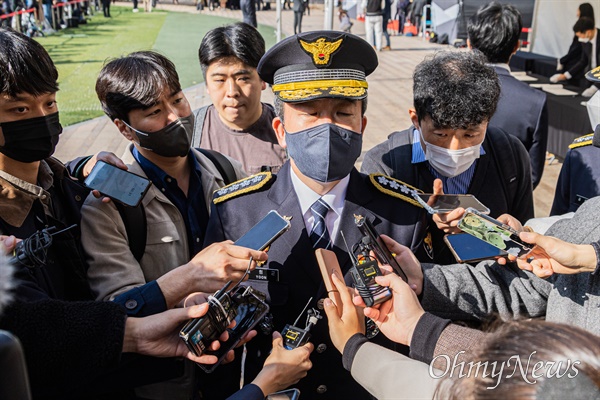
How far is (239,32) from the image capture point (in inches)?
131

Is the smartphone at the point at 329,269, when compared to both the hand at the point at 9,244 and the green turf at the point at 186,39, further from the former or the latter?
the green turf at the point at 186,39

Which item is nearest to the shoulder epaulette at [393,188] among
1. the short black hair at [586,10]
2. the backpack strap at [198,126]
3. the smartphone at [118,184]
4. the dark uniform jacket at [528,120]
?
the smartphone at [118,184]

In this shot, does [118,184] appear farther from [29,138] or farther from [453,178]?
[453,178]

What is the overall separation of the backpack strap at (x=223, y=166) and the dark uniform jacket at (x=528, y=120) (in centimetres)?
202

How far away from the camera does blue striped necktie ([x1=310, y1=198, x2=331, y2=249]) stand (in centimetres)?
213

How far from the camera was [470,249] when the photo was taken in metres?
2.00

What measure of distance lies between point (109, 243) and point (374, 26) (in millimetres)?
16863

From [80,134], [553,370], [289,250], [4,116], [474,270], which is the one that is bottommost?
[80,134]

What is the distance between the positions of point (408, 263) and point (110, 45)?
64.6 ft

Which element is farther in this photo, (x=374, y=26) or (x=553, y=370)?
(x=374, y=26)

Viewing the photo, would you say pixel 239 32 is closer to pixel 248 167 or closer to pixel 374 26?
pixel 248 167

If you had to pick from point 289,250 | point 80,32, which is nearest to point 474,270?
point 289,250

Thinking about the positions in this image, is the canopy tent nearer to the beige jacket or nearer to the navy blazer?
the navy blazer

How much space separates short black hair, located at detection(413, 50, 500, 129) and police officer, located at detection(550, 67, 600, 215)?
704mm
